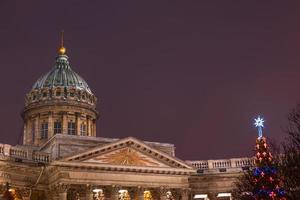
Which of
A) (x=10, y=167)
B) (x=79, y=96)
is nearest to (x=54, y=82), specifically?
(x=79, y=96)

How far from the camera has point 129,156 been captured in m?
56.1

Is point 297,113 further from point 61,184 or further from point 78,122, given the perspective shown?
point 78,122

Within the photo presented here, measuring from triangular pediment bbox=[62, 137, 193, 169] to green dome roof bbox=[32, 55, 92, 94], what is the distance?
75.5 feet

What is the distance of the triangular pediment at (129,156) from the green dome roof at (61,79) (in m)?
23.0

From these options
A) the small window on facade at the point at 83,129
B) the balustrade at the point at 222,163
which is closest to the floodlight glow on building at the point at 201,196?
the balustrade at the point at 222,163

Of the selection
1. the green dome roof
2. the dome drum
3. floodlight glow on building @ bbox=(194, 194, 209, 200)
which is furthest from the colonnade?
the green dome roof

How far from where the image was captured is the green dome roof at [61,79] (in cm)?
7662

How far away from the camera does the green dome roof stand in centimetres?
7662

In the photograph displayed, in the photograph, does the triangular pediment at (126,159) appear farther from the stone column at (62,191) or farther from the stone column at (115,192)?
the stone column at (62,191)

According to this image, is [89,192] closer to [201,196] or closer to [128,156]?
[128,156]

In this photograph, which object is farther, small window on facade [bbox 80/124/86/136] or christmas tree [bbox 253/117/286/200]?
small window on facade [bbox 80/124/86/136]

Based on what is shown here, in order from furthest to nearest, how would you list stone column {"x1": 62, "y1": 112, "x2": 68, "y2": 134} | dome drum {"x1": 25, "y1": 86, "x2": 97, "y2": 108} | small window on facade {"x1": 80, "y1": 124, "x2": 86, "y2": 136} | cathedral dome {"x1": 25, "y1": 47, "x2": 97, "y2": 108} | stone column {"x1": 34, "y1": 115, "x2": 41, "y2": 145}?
cathedral dome {"x1": 25, "y1": 47, "x2": 97, "y2": 108} → dome drum {"x1": 25, "y1": 86, "x2": 97, "y2": 108} → small window on facade {"x1": 80, "y1": 124, "x2": 86, "y2": 136} → stone column {"x1": 34, "y1": 115, "x2": 41, "y2": 145} → stone column {"x1": 62, "y1": 112, "x2": 68, "y2": 134}

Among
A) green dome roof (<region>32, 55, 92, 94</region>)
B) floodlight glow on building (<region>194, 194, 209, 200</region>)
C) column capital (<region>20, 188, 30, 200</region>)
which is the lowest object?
floodlight glow on building (<region>194, 194, 209, 200</region>)

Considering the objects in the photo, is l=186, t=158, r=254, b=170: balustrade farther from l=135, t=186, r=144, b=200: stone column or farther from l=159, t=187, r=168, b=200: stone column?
l=135, t=186, r=144, b=200: stone column
